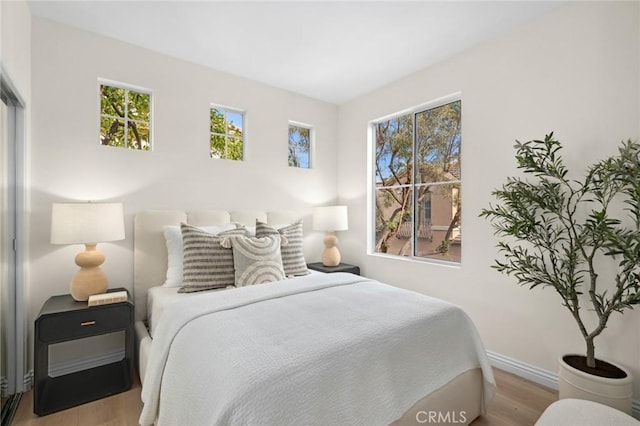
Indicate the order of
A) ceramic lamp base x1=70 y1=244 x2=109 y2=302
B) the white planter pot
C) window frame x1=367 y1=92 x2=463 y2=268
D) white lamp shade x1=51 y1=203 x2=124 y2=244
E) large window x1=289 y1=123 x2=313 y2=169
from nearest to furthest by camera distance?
the white planter pot, white lamp shade x1=51 y1=203 x2=124 y2=244, ceramic lamp base x1=70 y1=244 x2=109 y2=302, window frame x1=367 y1=92 x2=463 y2=268, large window x1=289 y1=123 x2=313 y2=169

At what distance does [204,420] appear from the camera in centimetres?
Result: 113

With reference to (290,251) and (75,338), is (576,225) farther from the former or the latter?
(75,338)

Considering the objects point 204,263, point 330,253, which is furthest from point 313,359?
point 330,253

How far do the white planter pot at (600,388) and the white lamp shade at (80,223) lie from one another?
316 cm

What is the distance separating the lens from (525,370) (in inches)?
95.7

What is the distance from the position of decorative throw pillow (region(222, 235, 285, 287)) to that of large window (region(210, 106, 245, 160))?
4.13 ft

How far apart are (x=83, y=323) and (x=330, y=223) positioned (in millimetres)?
2445

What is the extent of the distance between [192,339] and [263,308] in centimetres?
40

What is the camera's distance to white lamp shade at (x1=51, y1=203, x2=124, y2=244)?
2.12 m

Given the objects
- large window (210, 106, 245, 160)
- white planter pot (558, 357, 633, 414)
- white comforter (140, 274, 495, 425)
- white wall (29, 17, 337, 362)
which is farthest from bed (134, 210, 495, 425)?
large window (210, 106, 245, 160)

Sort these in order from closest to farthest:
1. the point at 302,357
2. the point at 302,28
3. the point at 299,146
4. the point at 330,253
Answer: the point at 302,357 < the point at 302,28 < the point at 330,253 < the point at 299,146

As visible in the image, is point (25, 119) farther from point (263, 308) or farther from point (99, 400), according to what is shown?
point (263, 308)

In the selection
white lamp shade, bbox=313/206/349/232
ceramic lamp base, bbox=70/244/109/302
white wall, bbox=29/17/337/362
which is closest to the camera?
ceramic lamp base, bbox=70/244/109/302

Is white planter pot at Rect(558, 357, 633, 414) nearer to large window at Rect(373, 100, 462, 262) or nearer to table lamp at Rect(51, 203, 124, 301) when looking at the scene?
large window at Rect(373, 100, 462, 262)
